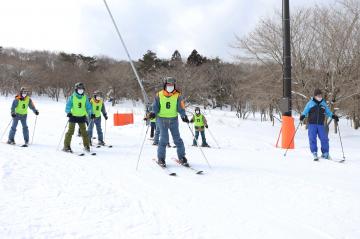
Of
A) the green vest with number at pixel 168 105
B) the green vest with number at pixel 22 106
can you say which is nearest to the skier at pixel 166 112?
the green vest with number at pixel 168 105

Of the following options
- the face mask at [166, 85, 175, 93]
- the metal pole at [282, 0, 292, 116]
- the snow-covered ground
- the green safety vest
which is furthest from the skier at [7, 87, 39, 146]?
the metal pole at [282, 0, 292, 116]

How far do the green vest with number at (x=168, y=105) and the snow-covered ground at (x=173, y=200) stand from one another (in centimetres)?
105

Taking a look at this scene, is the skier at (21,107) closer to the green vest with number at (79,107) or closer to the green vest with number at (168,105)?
the green vest with number at (79,107)

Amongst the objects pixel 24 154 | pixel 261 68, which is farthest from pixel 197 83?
pixel 24 154

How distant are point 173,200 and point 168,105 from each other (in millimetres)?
2695

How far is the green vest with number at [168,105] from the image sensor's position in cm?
673

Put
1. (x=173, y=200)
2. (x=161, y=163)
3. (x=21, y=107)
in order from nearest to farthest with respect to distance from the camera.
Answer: (x=173, y=200) → (x=161, y=163) → (x=21, y=107)

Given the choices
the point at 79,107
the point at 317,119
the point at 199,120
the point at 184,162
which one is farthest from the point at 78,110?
the point at 317,119

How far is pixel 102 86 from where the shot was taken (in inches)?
2434

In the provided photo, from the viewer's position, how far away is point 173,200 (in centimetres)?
441

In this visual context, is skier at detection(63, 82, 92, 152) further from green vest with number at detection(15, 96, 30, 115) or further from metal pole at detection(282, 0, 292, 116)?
metal pole at detection(282, 0, 292, 116)

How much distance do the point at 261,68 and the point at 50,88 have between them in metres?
56.1

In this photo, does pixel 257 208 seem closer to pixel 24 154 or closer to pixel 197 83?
pixel 24 154

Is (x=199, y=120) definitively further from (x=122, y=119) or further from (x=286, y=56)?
(x=122, y=119)
